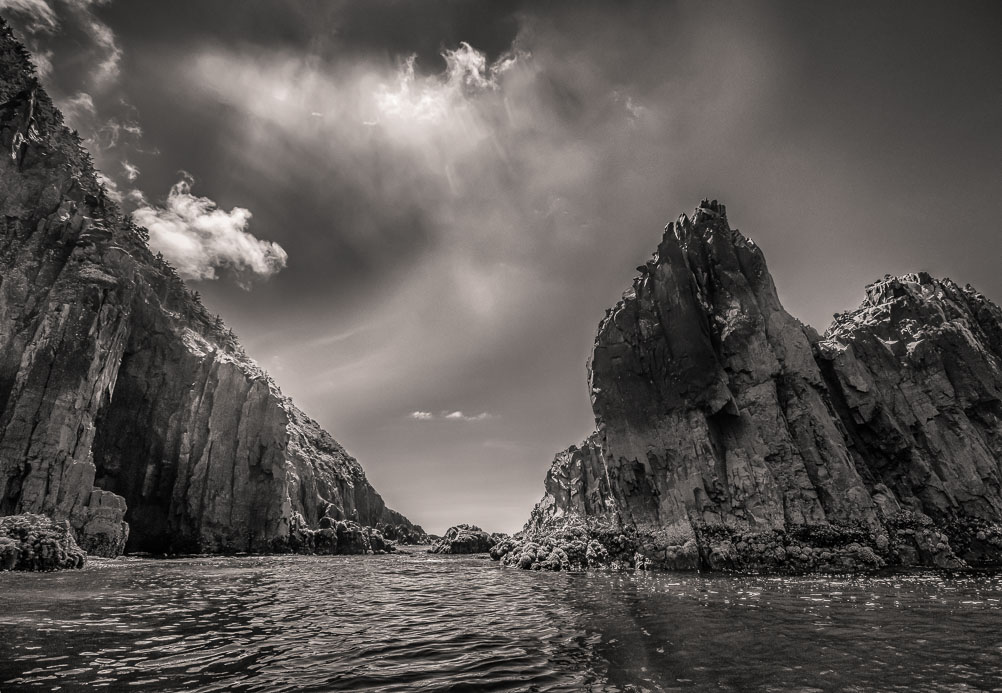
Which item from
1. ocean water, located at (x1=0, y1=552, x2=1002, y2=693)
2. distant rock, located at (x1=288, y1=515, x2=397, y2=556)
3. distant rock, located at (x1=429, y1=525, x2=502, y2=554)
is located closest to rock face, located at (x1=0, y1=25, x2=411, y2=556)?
distant rock, located at (x1=288, y1=515, x2=397, y2=556)

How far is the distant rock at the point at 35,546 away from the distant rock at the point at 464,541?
2506 inches

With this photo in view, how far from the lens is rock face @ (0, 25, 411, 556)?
3991cm

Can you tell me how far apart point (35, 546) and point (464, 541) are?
6949 cm

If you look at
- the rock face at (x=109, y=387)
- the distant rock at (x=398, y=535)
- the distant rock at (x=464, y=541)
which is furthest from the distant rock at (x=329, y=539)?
the distant rock at (x=398, y=535)

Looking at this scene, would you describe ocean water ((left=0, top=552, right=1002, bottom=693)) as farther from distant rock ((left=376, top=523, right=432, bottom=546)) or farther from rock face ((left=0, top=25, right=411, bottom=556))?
distant rock ((left=376, top=523, right=432, bottom=546))

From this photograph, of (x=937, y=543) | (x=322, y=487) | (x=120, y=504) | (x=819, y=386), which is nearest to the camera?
(x=937, y=543)

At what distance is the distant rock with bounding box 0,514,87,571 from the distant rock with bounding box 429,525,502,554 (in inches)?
2506

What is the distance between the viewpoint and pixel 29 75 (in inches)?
1945

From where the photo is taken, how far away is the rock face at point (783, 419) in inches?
1316

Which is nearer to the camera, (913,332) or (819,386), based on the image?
(819,386)

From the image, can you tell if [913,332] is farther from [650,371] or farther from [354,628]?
[354,628]

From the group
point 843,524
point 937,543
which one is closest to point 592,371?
point 843,524

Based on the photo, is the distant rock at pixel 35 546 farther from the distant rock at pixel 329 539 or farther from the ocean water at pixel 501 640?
the distant rock at pixel 329 539

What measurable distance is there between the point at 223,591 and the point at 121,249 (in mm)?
49769
